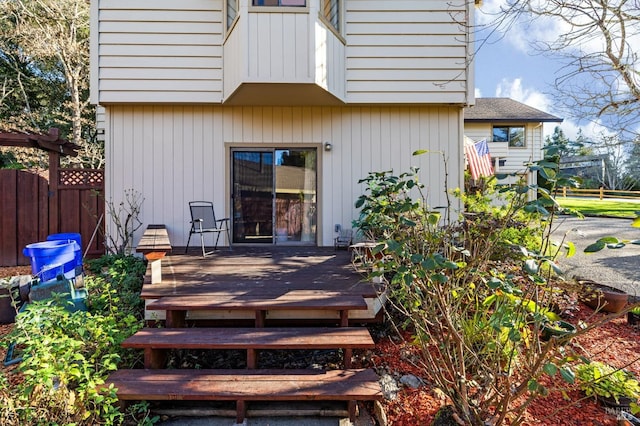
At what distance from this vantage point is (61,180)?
6051mm

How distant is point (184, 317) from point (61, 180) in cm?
473

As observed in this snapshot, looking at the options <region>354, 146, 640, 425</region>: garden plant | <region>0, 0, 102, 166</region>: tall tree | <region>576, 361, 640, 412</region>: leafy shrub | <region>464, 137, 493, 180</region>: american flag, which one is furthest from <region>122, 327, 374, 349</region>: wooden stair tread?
<region>0, 0, 102, 166</region>: tall tree

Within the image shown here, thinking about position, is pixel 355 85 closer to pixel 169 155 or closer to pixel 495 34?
pixel 495 34

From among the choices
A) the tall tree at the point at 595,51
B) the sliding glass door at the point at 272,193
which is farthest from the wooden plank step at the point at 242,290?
the tall tree at the point at 595,51

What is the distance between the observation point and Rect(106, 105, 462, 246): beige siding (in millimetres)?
5684

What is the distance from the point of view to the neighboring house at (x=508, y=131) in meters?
15.3

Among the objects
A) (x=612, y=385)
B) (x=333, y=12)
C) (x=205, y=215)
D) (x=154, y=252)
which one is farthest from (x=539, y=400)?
(x=333, y=12)

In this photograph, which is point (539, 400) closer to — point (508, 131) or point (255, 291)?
point (255, 291)

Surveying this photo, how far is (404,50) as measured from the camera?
5.49 metres

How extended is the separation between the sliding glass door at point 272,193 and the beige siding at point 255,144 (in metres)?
0.19

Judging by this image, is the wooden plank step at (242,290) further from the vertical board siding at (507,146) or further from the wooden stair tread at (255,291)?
the vertical board siding at (507,146)

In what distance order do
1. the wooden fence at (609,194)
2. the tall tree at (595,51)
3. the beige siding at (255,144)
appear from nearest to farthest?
the tall tree at (595,51), the beige siding at (255,144), the wooden fence at (609,194)

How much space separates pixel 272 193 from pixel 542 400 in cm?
456

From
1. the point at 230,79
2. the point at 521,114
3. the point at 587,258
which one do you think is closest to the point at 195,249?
the point at 230,79
